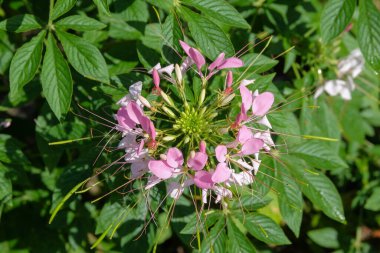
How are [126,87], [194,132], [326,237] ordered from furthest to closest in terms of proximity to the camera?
[326,237]
[126,87]
[194,132]

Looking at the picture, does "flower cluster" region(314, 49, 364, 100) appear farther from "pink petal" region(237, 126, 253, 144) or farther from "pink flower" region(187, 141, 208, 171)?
"pink flower" region(187, 141, 208, 171)

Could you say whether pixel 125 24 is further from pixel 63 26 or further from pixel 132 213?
pixel 132 213

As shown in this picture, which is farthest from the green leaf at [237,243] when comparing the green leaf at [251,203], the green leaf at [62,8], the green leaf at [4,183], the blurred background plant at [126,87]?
the green leaf at [62,8]

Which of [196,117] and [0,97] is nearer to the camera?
[196,117]

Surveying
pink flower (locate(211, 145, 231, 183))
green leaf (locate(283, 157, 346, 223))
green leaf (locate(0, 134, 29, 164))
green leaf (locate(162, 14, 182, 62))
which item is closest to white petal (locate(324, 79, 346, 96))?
green leaf (locate(283, 157, 346, 223))

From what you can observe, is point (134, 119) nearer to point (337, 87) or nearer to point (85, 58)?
point (85, 58)

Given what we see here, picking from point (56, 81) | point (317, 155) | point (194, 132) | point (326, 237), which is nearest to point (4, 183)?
point (56, 81)

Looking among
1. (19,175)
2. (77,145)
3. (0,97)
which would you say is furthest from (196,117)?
(0,97)

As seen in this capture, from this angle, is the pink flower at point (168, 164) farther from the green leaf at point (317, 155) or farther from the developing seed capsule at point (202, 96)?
the green leaf at point (317, 155)
